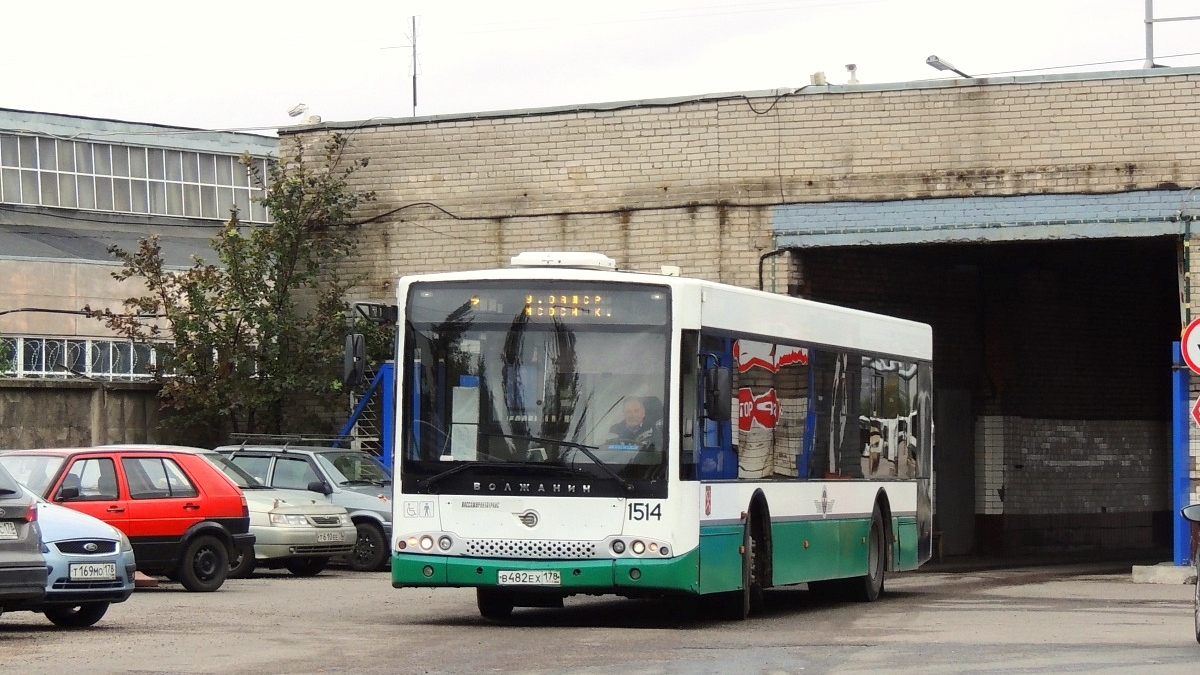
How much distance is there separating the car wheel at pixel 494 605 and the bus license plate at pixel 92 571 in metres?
3.15

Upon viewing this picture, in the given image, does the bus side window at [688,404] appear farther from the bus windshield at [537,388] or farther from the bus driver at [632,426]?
the bus driver at [632,426]

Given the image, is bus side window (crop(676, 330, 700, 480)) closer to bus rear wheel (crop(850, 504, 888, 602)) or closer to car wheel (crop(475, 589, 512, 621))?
car wheel (crop(475, 589, 512, 621))

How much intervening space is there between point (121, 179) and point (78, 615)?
166ft

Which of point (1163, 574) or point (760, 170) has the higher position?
point (760, 170)

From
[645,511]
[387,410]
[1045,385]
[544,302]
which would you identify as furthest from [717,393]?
[1045,385]

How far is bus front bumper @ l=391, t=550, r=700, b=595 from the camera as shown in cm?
1527

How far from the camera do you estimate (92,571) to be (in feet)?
48.8

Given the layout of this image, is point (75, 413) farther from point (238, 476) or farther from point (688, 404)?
point (688, 404)

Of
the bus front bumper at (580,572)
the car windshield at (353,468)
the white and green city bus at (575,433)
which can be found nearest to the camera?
the bus front bumper at (580,572)

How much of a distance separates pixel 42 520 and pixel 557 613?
4.84m

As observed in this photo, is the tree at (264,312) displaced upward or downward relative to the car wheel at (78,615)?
upward

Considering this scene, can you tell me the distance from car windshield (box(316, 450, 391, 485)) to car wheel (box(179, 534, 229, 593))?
4927 mm

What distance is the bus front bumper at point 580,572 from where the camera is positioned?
1527 cm

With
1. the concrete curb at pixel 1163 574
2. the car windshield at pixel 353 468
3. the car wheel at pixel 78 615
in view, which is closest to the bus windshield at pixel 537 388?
the car wheel at pixel 78 615
